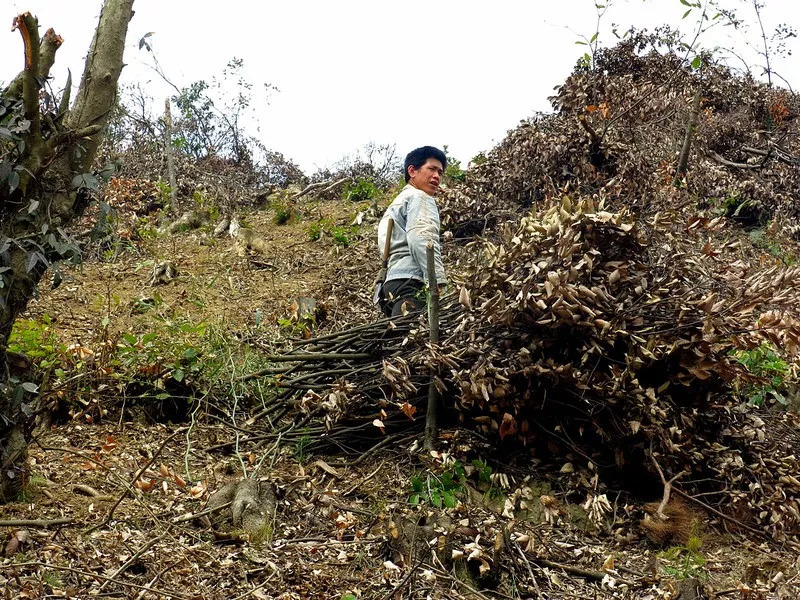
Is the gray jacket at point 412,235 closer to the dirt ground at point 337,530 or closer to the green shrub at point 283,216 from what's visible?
the dirt ground at point 337,530

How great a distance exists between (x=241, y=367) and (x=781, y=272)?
353cm

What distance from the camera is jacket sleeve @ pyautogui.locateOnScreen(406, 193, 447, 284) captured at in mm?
5293

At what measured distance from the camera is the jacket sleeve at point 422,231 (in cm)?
529

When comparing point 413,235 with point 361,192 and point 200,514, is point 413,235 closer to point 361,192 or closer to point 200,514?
point 200,514

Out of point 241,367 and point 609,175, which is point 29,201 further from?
point 609,175

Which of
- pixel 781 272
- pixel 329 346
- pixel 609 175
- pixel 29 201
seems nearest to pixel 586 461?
pixel 781 272

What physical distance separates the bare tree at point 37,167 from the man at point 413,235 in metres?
2.23

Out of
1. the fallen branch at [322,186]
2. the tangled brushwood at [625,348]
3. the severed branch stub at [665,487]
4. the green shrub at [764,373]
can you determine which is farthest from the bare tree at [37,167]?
the fallen branch at [322,186]

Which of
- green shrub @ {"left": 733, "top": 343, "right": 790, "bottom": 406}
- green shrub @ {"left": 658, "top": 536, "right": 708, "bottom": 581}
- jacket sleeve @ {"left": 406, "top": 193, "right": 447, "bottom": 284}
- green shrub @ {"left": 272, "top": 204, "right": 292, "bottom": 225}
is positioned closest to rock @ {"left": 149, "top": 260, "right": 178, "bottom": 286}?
green shrub @ {"left": 272, "top": 204, "right": 292, "bottom": 225}

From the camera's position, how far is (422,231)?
5.30 metres

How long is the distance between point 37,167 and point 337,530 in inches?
87.4

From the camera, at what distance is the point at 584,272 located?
449 cm

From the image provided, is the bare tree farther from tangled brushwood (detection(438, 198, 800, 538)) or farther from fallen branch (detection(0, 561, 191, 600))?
tangled brushwood (detection(438, 198, 800, 538))

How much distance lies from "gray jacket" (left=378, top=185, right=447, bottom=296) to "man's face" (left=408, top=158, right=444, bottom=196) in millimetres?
74
